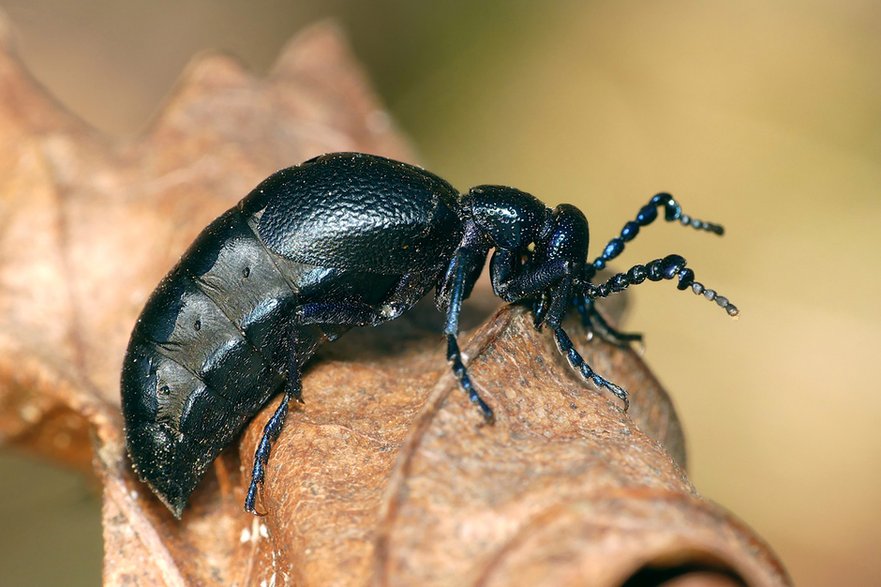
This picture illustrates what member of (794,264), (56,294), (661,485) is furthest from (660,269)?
(794,264)

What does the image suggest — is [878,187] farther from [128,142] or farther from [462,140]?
[128,142]

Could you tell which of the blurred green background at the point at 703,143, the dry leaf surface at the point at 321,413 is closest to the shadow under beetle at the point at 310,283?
the dry leaf surface at the point at 321,413

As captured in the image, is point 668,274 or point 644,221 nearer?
point 668,274

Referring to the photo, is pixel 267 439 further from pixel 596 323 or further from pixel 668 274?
pixel 668 274

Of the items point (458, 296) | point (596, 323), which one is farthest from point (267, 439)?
point (596, 323)

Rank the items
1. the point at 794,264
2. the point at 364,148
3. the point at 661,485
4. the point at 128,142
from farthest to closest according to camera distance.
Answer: the point at 794,264 → the point at 364,148 → the point at 128,142 → the point at 661,485
